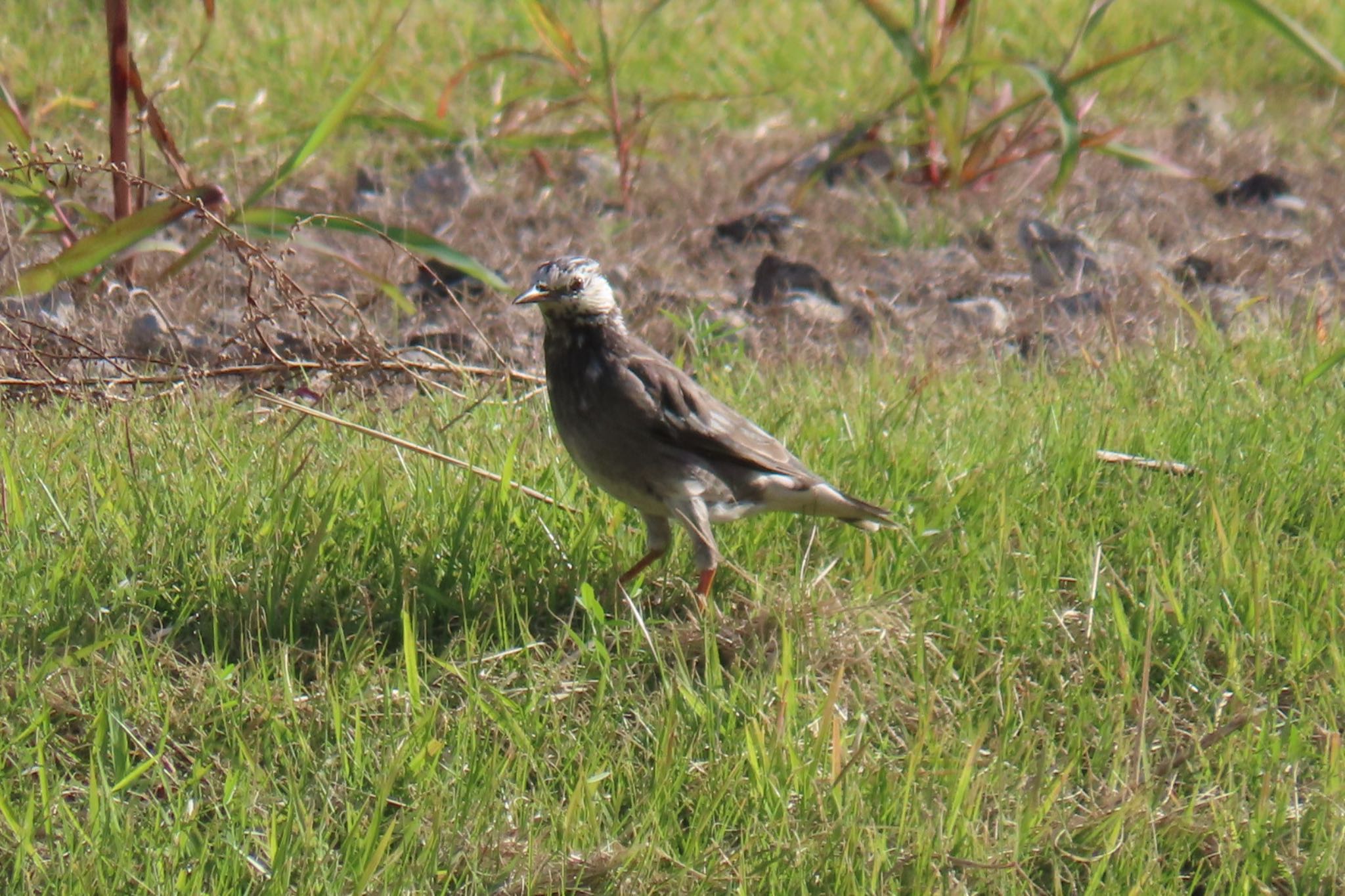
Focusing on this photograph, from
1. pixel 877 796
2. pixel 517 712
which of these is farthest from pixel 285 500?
pixel 877 796

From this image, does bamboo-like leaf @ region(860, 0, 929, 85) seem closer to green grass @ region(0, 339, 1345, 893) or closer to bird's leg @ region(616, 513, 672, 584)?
green grass @ region(0, 339, 1345, 893)

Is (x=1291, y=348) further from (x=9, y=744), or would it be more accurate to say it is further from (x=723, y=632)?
(x=9, y=744)

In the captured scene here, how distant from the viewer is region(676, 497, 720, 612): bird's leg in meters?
4.44

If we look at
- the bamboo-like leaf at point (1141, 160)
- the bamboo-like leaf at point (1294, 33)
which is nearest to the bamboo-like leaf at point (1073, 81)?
the bamboo-like leaf at point (1141, 160)

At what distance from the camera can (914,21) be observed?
23.2 feet

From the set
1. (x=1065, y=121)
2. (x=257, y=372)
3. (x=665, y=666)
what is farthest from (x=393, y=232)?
(x=1065, y=121)

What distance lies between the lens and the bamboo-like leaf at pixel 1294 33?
202 inches

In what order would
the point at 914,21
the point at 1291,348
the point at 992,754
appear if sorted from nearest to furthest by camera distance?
1. the point at 992,754
2. the point at 1291,348
3. the point at 914,21

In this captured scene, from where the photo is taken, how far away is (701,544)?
175 inches

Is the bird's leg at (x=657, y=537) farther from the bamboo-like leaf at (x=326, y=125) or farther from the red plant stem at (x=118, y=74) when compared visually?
the red plant stem at (x=118, y=74)

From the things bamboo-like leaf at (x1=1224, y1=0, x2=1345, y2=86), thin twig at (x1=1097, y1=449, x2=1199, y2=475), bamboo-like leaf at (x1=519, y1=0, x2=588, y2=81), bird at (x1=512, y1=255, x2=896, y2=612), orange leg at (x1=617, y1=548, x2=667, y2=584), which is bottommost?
thin twig at (x1=1097, y1=449, x2=1199, y2=475)

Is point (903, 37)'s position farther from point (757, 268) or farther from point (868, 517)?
point (868, 517)

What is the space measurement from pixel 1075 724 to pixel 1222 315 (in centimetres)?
328

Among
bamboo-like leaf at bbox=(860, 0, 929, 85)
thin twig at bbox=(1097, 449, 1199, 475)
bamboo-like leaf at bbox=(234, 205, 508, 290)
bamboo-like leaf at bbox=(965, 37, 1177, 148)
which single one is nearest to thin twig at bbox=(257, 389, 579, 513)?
bamboo-like leaf at bbox=(234, 205, 508, 290)
